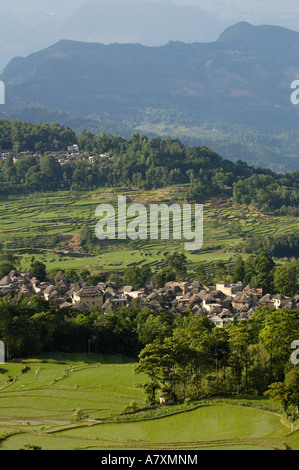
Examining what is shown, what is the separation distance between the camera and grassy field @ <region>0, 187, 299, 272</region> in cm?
6912

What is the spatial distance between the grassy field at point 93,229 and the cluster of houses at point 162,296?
1159cm

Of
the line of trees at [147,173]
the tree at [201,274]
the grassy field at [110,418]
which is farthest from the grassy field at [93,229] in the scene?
the grassy field at [110,418]

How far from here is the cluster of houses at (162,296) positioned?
47.2 meters

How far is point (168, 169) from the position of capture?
327 ft

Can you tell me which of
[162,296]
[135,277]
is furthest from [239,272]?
[162,296]

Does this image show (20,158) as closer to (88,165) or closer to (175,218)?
(88,165)

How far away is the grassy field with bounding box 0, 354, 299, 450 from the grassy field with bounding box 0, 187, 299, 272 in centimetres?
3269

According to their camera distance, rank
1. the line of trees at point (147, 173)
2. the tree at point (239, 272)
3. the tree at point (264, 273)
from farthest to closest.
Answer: the line of trees at point (147, 173) → the tree at point (239, 272) → the tree at point (264, 273)

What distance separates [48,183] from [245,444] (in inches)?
3021

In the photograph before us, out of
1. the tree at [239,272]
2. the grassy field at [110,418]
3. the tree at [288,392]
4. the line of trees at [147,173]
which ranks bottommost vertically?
the tree at [239,272]

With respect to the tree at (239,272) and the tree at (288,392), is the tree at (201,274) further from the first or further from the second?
the tree at (288,392)

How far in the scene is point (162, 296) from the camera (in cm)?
5062

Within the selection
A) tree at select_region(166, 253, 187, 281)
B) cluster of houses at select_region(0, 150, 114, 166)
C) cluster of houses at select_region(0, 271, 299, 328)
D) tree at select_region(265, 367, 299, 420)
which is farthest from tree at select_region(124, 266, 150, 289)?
cluster of houses at select_region(0, 150, 114, 166)
